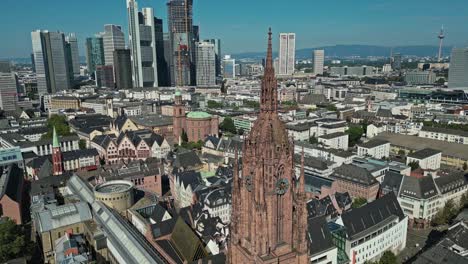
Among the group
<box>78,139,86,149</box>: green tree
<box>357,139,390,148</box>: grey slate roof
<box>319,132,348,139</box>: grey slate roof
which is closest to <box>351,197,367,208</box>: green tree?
<box>357,139,390,148</box>: grey slate roof

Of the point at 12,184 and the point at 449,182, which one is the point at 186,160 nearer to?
the point at 12,184

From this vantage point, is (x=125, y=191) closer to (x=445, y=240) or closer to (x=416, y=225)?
(x=445, y=240)

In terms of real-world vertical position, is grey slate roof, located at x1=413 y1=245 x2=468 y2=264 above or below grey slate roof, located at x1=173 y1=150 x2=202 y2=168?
below

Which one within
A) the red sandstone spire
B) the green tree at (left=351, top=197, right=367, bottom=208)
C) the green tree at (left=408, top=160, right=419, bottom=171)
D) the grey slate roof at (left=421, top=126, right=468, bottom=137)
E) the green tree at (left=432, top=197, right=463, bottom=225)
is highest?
the red sandstone spire

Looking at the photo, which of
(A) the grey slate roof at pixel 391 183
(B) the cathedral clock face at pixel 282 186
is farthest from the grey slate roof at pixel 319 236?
(A) the grey slate roof at pixel 391 183

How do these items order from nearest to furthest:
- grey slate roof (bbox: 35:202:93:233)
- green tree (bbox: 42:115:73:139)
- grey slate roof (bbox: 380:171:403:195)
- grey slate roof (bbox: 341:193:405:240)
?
grey slate roof (bbox: 341:193:405:240) < grey slate roof (bbox: 35:202:93:233) < grey slate roof (bbox: 380:171:403:195) < green tree (bbox: 42:115:73:139)

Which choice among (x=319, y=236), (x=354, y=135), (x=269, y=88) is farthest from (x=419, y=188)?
(x=354, y=135)

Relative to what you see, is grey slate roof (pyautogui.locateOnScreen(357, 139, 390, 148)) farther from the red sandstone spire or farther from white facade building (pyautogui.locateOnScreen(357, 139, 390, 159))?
the red sandstone spire

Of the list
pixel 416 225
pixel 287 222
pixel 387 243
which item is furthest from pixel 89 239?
pixel 416 225
